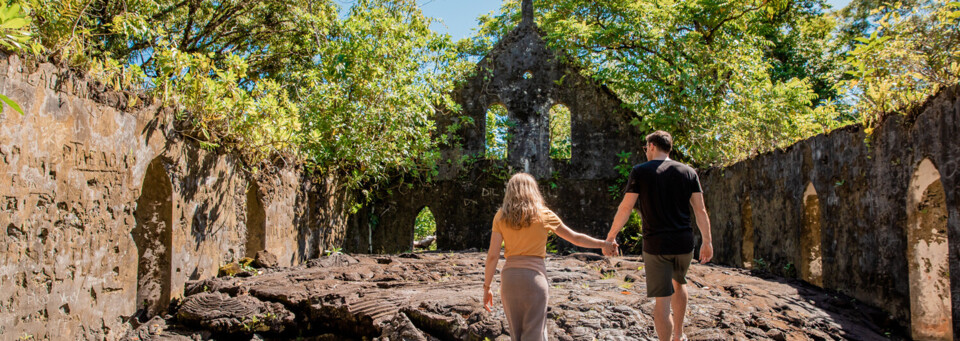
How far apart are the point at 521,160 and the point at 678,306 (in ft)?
38.0

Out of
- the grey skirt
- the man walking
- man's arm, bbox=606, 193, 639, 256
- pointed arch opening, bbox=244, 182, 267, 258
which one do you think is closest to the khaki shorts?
the man walking

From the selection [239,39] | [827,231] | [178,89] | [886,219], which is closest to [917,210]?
[886,219]

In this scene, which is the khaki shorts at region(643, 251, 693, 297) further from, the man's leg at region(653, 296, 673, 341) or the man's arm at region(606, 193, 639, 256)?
the man's arm at region(606, 193, 639, 256)

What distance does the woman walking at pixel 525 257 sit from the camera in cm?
399

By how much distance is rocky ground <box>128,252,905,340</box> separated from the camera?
5.62 meters

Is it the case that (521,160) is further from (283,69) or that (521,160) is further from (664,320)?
(664,320)

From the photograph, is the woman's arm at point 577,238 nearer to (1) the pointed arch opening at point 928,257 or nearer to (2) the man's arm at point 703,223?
(2) the man's arm at point 703,223

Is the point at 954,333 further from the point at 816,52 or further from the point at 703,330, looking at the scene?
the point at 816,52

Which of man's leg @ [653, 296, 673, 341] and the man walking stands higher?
the man walking

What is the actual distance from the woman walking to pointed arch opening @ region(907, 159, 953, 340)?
4.00m

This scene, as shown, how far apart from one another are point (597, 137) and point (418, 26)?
5446mm

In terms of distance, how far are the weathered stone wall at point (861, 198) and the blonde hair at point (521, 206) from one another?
3698mm

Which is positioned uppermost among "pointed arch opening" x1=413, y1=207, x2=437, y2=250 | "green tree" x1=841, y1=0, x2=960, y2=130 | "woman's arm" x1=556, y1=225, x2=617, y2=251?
"green tree" x1=841, y1=0, x2=960, y2=130

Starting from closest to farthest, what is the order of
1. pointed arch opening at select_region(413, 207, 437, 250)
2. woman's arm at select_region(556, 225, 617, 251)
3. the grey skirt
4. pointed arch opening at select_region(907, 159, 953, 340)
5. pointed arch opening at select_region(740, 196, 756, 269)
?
the grey skirt → woman's arm at select_region(556, 225, 617, 251) → pointed arch opening at select_region(907, 159, 953, 340) → pointed arch opening at select_region(740, 196, 756, 269) → pointed arch opening at select_region(413, 207, 437, 250)
